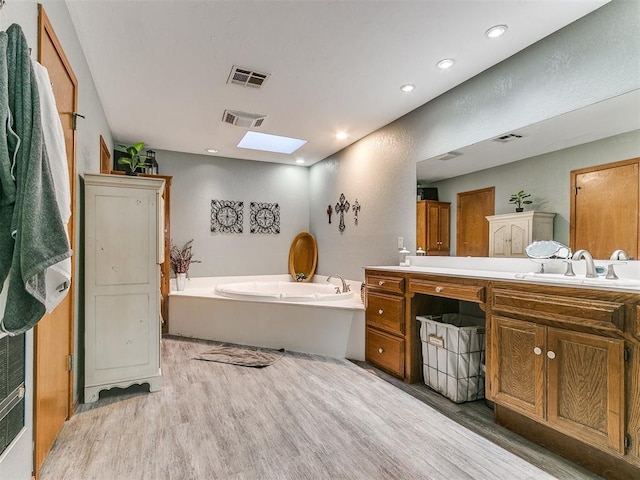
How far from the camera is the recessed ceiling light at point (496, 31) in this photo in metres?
2.04

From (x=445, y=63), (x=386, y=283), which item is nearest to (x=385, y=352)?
(x=386, y=283)

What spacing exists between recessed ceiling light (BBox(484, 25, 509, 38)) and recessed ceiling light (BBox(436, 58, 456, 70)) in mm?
289

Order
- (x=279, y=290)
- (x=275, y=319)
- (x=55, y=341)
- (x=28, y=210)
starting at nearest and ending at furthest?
(x=28, y=210) < (x=55, y=341) < (x=275, y=319) < (x=279, y=290)

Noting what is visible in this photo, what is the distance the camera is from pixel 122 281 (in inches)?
95.3

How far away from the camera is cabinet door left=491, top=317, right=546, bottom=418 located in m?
1.80

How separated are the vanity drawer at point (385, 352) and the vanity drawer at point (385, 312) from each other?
8 centimetres

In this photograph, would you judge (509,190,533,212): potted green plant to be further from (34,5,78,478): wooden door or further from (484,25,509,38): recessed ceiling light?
(34,5,78,478): wooden door

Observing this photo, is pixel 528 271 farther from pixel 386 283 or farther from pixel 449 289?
pixel 386 283

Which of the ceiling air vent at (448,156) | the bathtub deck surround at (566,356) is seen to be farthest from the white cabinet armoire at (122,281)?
the ceiling air vent at (448,156)

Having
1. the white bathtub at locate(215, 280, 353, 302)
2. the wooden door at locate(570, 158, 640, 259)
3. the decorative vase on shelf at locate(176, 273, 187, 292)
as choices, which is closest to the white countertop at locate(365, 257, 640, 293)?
the wooden door at locate(570, 158, 640, 259)

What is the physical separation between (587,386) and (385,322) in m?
1.54

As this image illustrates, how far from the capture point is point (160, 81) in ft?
8.96

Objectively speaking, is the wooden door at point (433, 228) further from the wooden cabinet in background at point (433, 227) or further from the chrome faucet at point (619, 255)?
the chrome faucet at point (619, 255)

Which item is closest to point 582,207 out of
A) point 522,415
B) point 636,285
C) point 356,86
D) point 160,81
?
point 636,285
